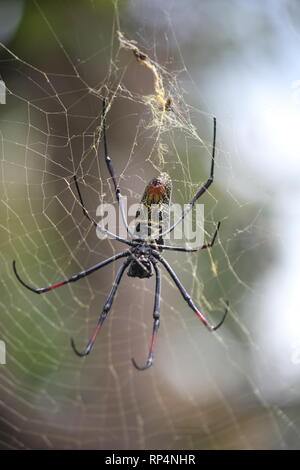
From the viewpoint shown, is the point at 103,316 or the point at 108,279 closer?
the point at 103,316

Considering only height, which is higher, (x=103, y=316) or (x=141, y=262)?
(x=141, y=262)

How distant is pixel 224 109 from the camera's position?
12.4 feet

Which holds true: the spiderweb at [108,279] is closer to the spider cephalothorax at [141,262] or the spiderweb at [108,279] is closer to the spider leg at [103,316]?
the spider cephalothorax at [141,262]

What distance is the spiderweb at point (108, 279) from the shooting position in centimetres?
423

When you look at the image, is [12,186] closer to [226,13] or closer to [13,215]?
[13,215]

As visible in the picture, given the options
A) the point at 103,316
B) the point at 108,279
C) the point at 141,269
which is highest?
the point at 108,279

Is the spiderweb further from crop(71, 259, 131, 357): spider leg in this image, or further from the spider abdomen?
crop(71, 259, 131, 357): spider leg

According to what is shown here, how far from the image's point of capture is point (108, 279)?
5117 mm

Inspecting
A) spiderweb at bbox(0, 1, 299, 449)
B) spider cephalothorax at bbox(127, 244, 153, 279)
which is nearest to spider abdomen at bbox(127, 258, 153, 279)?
spider cephalothorax at bbox(127, 244, 153, 279)

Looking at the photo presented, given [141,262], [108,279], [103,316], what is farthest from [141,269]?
[108,279]

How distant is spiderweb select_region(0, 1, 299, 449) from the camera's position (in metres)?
4.23

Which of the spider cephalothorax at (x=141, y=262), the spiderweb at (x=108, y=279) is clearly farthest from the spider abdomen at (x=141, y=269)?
the spiderweb at (x=108, y=279)

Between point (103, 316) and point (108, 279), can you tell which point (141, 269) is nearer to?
point (103, 316)
